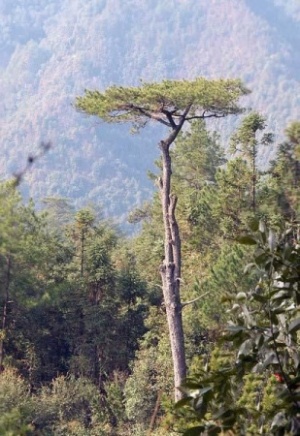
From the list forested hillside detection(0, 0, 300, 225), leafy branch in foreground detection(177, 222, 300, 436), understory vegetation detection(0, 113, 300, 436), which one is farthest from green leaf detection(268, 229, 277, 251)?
forested hillside detection(0, 0, 300, 225)

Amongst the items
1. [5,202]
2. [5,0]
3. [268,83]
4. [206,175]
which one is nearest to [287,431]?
[5,202]

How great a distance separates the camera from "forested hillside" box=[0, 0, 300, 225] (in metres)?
116

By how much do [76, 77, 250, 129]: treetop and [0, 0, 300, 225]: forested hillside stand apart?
9155 cm

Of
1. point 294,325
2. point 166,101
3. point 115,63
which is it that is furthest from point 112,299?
point 115,63

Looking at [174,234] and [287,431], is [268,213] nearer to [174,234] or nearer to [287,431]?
[174,234]

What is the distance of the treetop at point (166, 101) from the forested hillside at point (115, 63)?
91545 mm

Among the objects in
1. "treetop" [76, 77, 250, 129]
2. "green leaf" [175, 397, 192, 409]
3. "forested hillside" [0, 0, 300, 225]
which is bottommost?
"green leaf" [175, 397, 192, 409]

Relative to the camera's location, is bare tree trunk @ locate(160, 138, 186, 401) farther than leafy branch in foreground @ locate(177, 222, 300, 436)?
Yes

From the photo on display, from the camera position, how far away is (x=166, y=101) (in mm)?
11781

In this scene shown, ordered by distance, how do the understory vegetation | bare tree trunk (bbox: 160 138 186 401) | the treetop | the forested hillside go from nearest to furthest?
bare tree trunk (bbox: 160 138 186 401) → the treetop → the understory vegetation → the forested hillside

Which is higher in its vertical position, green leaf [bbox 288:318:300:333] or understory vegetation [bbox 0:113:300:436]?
understory vegetation [bbox 0:113:300:436]

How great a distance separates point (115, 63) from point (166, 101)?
158246 mm

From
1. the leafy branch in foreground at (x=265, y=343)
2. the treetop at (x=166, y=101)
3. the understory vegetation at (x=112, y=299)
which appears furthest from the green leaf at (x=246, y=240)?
the treetop at (x=166, y=101)

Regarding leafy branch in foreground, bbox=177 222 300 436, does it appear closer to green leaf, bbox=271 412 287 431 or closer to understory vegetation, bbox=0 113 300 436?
green leaf, bbox=271 412 287 431
